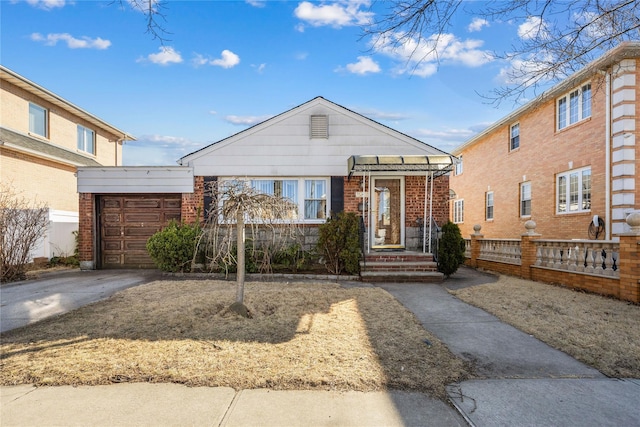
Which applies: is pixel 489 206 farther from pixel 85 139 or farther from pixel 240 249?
pixel 85 139

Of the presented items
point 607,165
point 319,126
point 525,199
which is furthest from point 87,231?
point 525,199

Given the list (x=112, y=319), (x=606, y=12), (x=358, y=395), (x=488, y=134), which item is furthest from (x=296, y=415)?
(x=488, y=134)

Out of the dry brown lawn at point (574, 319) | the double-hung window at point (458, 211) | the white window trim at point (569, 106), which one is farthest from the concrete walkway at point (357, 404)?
the double-hung window at point (458, 211)

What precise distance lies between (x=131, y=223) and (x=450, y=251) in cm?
972

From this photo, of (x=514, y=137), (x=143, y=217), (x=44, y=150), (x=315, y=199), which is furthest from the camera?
(x=514, y=137)

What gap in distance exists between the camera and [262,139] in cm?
1091

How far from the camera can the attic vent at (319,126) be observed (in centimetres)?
1095

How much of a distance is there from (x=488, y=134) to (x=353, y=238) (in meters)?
12.5

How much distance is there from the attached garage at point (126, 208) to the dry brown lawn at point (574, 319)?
8.56 meters

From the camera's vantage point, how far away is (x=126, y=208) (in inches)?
445

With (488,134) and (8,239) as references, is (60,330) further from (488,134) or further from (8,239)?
(488,134)

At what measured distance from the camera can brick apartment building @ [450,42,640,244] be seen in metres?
9.81

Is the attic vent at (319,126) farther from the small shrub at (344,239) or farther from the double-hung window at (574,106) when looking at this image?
the double-hung window at (574,106)

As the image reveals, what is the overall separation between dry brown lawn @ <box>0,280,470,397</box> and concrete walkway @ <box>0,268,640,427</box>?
0.57 feet
